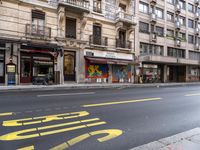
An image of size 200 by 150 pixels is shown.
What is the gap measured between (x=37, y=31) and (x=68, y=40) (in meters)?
3.37

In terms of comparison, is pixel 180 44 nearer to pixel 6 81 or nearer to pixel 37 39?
pixel 37 39

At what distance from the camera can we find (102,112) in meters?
5.57

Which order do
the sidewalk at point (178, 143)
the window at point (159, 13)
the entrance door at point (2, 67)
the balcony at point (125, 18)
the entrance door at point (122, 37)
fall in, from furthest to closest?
the window at point (159, 13), the entrance door at point (122, 37), the balcony at point (125, 18), the entrance door at point (2, 67), the sidewalk at point (178, 143)

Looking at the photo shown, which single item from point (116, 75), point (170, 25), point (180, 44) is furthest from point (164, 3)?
point (116, 75)

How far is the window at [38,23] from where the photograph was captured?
16.5 m

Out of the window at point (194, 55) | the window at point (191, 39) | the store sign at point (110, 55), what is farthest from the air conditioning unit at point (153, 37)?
the window at point (194, 55)

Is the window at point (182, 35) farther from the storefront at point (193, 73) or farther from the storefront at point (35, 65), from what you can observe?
the storefront at point (35, 65)

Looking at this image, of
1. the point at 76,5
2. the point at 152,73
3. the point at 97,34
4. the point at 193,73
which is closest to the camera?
the point at 76,5

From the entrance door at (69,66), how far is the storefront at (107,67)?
61.8 inches

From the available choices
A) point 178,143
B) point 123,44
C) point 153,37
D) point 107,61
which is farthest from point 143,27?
point 178,143

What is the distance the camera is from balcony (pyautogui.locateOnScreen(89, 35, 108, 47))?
1968 cm

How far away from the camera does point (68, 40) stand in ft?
59.2

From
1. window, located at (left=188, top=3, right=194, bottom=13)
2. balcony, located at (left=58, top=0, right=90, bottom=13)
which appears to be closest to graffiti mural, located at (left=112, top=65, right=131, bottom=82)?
balcony, located at (left=58, top=0, right=90, bottom=13)

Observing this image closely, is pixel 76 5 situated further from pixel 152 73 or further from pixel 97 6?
pixel 152 73
